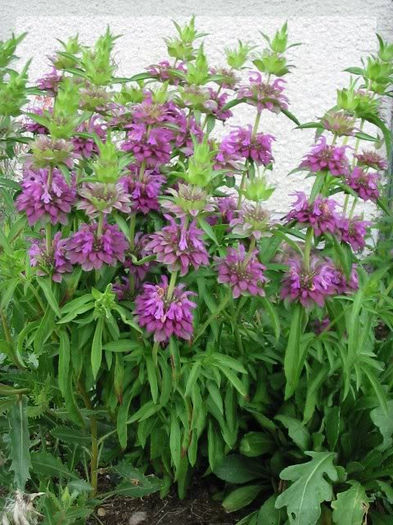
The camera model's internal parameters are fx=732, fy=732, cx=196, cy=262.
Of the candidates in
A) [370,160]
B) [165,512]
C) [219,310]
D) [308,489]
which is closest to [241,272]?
[219,310]

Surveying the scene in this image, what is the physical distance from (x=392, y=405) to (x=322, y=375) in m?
0.29

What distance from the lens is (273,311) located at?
2.00 meters

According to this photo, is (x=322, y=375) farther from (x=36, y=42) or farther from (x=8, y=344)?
(x=36, y=42)

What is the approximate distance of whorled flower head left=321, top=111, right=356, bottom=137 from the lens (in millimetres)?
2008

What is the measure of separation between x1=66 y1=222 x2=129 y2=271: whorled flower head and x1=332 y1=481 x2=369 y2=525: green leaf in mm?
1000

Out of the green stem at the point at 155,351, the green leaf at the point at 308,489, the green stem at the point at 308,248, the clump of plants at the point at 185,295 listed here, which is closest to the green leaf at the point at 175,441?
the clump of plants at the point at 185,295

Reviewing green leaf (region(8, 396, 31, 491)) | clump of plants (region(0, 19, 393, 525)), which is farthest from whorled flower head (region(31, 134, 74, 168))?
→ green leaf (region(8, 396, 31, 491))

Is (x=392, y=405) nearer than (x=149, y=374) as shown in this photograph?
No

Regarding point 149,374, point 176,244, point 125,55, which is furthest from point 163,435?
point 125,55

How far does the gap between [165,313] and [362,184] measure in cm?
72

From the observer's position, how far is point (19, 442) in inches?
81.9

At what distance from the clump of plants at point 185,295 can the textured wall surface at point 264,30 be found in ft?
7.88

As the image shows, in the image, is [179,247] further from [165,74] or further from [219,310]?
[165,74]

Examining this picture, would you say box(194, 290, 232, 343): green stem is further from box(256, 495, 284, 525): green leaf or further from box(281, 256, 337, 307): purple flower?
box(256, 495, 284, 525): green leaf
